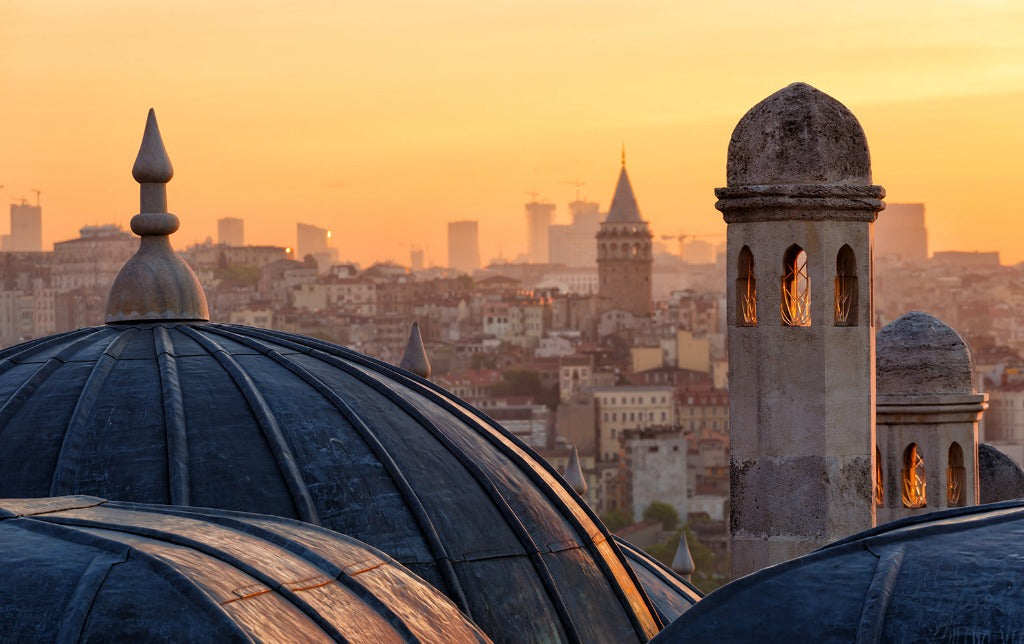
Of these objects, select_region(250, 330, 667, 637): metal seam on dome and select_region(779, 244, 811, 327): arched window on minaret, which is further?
select_region(779, 244, 811, 327): arched window on minaret

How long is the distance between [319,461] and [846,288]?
2926 mm

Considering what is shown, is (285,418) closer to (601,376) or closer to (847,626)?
(847,626)

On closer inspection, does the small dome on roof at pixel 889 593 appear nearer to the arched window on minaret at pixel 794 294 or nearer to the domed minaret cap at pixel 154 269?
the domed minaret cap at pixel 154 269

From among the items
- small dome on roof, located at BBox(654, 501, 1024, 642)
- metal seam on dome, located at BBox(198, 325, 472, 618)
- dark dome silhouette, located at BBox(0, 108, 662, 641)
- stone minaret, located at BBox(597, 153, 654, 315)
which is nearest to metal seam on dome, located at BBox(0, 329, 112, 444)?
dark dome silhouette, located at BBox(0, 108, 662, 641)

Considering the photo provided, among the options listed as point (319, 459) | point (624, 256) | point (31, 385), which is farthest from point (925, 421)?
point (624, 256)

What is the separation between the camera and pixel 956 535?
4559 mm

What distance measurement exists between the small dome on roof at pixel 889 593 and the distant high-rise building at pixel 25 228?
558 ft

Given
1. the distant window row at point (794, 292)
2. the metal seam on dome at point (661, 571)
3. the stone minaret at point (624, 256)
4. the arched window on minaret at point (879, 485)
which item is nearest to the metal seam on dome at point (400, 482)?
the distant window row at point (794, 292)

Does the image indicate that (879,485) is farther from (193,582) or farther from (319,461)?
(193,582)

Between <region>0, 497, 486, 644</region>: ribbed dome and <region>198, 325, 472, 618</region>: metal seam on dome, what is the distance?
132 centimetres

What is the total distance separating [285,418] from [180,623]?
107 inches

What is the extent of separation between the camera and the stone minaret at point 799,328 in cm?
869

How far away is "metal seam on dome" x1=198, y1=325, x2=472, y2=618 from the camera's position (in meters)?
6.54

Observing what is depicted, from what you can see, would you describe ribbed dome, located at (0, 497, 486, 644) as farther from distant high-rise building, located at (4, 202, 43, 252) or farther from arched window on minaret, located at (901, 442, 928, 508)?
distant high-rise building, located at (4, 202, 43, 252)
